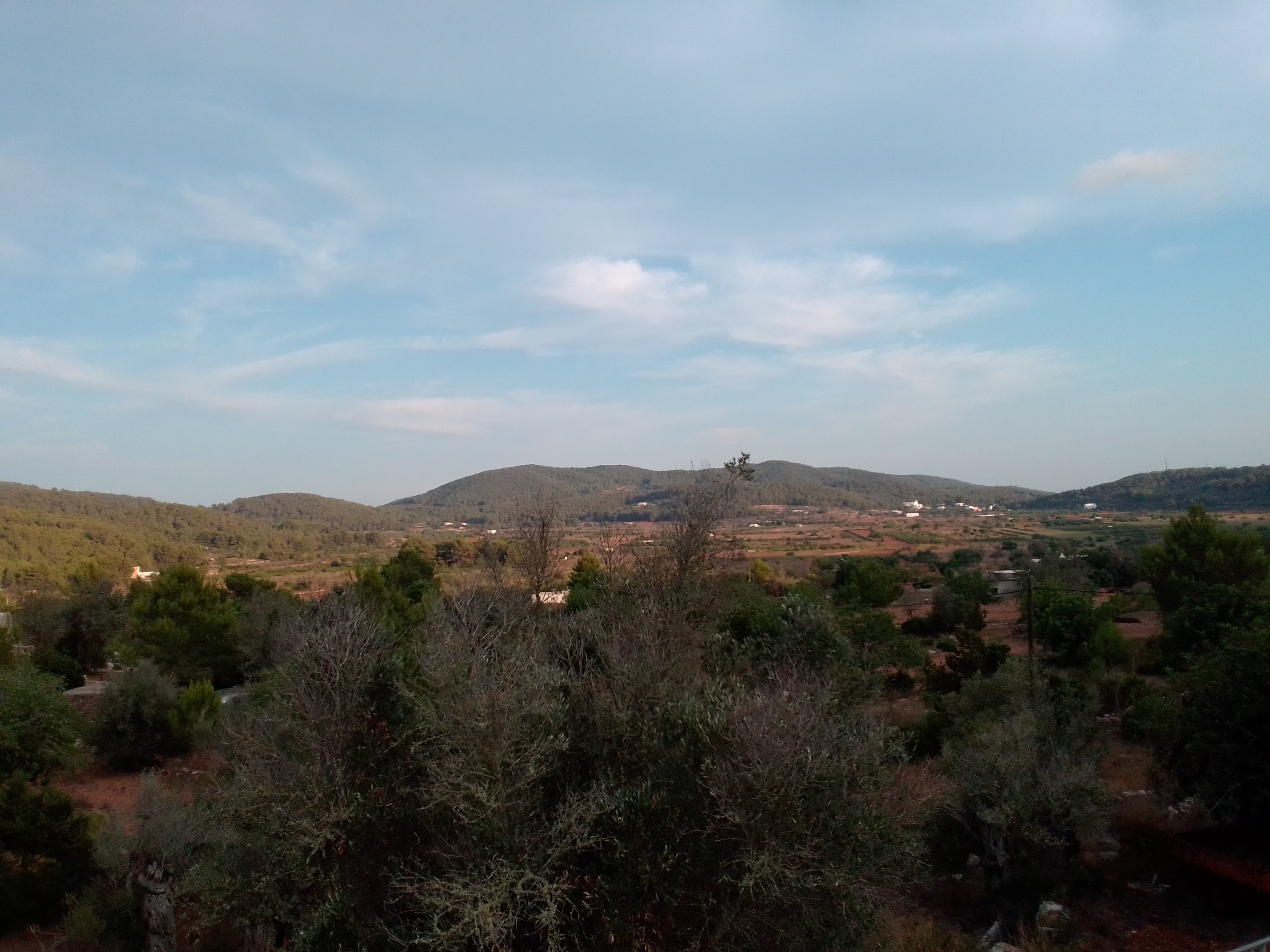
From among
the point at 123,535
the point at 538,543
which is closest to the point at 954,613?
the point at 538,543

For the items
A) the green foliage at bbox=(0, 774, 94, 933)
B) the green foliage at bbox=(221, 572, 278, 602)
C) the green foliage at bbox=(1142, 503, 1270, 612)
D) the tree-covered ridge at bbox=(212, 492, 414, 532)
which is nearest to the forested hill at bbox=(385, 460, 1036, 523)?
the tree-covered ridge at bbox=(212, 492, 414, 532)

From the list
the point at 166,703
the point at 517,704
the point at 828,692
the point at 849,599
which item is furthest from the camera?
the point at 849,599

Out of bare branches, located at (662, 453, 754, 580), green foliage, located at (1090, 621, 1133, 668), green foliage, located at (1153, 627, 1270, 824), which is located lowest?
green foliage, located at (1090, 621, 1133, 668)

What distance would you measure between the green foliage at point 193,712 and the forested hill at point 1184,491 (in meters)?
57.5

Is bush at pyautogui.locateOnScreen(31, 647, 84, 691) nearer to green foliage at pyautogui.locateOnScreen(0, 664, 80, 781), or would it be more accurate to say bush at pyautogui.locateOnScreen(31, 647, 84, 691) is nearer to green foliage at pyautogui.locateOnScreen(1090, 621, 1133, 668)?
green foliage at pyautogui.locateOnScreen(0, 664, 80, 781)

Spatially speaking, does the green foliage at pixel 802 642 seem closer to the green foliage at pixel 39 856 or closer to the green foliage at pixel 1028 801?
the green foliage at pixel 1028 801

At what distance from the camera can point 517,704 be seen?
676 cm

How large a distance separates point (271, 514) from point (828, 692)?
145m

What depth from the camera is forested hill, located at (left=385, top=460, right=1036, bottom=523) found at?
346ft

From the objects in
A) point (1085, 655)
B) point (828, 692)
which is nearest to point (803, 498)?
point (1085, 655)

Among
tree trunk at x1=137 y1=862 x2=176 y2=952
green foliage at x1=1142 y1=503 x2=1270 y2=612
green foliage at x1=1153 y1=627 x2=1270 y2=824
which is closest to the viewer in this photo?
tree trunk at x1=137 y1=862 x2=176 y2=952

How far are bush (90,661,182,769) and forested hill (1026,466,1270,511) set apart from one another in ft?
193

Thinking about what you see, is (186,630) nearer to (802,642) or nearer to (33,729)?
(33,729)

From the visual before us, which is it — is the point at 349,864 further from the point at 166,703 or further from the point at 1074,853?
the point at 166,703
